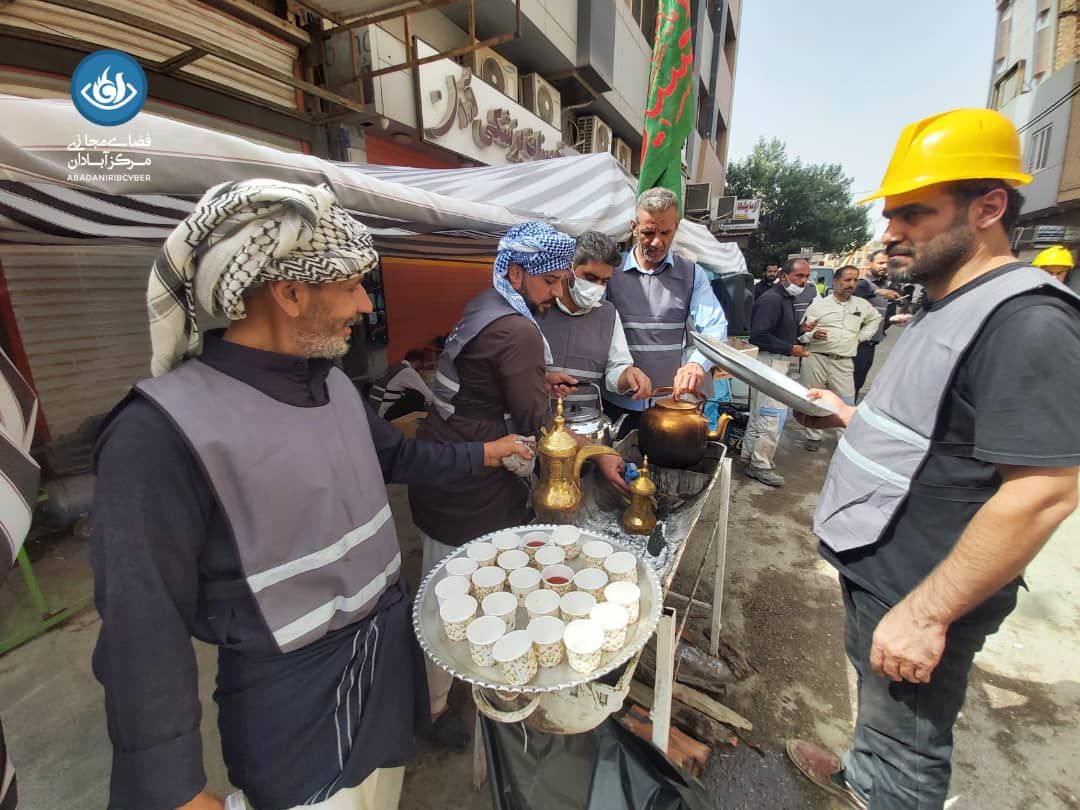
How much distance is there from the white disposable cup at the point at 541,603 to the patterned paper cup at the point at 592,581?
3.7 inches

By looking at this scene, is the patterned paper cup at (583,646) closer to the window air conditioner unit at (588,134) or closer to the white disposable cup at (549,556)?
the white disposable cup at (549,556)

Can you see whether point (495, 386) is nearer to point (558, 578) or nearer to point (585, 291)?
point (558, 578)

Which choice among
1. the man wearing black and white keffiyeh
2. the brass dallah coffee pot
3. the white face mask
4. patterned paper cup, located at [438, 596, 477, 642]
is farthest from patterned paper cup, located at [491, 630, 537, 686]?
the white face mask

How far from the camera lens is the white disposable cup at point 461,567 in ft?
4.79

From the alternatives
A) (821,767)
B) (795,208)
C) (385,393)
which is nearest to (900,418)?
(821,767)

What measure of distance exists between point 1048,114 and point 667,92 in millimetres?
23346

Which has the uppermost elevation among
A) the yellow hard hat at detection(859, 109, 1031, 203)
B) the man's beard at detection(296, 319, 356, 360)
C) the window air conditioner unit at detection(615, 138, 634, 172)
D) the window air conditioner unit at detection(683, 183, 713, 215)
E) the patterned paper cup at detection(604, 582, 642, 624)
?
the window air conditioner unit at detection(615, 138, 634, 172)

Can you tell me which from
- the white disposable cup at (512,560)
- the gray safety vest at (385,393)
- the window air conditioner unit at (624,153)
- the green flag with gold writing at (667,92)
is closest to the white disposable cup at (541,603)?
the white disposable cup at (512,560)

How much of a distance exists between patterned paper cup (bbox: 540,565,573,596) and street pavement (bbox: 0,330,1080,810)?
1252mm

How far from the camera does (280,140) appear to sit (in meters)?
4.59

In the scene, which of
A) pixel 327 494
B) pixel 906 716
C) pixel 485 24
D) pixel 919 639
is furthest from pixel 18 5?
pixel 485 24

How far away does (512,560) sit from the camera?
1.52 metres

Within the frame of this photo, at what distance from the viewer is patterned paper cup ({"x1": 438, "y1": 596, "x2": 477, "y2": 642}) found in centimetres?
125

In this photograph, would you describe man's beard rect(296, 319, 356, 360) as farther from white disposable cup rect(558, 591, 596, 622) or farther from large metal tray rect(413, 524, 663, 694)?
white disposable cup rect(558, 591, 596, 622)
